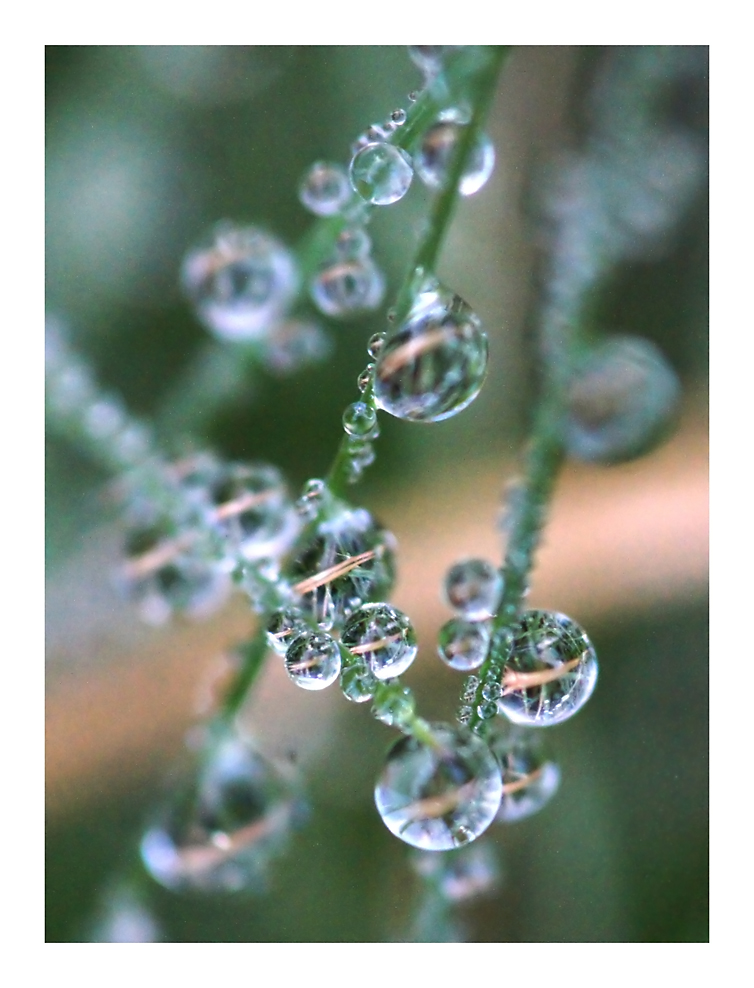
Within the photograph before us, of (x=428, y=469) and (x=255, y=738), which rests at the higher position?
(x=428, y=469)

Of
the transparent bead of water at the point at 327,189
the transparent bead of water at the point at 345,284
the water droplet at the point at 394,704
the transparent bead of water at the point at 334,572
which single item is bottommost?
the water droplet at the point at 394,704

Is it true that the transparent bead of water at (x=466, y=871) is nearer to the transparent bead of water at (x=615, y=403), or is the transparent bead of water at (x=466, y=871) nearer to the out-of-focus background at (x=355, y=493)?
the out-of-focus background at (x=355, y=493)

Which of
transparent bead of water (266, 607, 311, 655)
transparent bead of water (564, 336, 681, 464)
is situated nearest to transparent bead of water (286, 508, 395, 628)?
transparent bead of water (266, 607, 311, 655)

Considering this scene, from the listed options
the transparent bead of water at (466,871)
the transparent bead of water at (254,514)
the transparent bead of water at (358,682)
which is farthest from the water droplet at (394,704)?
the transparent bead of water at (466,871)

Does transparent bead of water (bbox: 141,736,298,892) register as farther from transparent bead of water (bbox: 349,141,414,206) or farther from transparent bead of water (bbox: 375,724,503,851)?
transparent bead of water (bbox: 349,141,414,206)

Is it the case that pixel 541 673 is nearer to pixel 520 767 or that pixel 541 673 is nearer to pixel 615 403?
pixel 520 767
